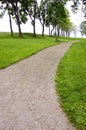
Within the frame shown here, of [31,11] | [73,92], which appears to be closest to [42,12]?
[31,11]

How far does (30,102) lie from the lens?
30.5 ft

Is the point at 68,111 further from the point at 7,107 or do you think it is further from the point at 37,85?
the point at 37,85

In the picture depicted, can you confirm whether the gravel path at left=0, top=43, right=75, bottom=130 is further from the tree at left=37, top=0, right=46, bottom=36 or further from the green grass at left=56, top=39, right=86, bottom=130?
the tree at left=37, top=0, right=46, bottom=36

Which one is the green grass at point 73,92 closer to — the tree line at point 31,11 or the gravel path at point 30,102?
the gravel path at point 30,102

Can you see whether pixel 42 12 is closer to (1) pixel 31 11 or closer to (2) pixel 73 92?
(1) pixel 31 11

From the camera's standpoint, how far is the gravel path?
7.29 metres

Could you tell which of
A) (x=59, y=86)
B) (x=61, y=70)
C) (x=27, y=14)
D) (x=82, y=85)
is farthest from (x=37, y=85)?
(x=27, y=14)

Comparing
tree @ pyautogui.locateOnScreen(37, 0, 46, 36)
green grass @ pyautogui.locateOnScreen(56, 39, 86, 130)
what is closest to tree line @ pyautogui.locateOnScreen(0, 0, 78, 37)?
tree @ pyautogui.locateOnScreen(37, 0, 46, 36)

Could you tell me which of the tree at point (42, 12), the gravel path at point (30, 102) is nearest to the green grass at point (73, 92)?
the gravel path at point (30, 102)

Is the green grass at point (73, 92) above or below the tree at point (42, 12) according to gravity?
below

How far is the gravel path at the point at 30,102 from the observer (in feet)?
23.9

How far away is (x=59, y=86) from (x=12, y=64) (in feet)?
24.0

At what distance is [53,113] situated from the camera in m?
8.18

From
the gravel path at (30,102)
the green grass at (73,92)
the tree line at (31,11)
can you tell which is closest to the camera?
the gravel path at (30,102)
